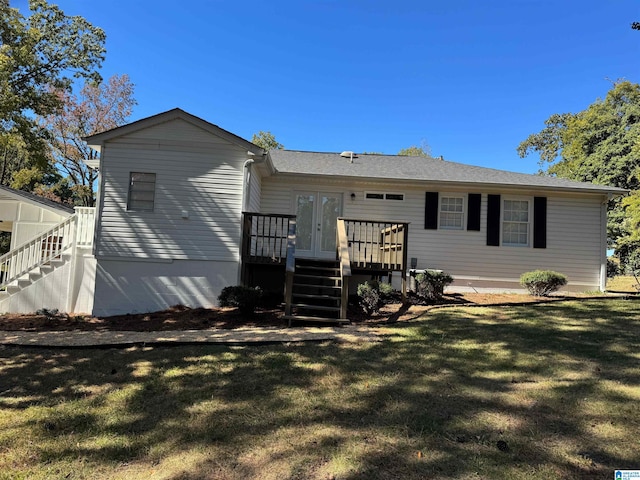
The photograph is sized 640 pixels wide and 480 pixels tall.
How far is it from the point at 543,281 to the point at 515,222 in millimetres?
2394

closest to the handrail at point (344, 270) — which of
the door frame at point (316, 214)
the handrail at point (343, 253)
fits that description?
the handrail at point (343, 253)

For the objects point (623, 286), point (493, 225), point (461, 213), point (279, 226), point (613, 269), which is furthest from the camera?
point (613, 269)

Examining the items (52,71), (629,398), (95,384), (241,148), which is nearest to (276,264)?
(241,148)

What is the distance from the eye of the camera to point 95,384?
4.19m

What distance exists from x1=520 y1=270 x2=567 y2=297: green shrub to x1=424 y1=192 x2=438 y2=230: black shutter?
276 centimetres

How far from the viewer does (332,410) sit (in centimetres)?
346

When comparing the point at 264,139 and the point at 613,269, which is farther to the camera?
the point at 264,139

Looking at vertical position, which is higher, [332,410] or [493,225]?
[493,225]

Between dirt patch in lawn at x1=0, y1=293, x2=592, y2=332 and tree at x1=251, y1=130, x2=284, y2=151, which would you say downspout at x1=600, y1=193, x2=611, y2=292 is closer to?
dirt patch in lawn at x1=0, y1=293, x2=592, y2=332

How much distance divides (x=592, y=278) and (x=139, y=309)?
12203 mm

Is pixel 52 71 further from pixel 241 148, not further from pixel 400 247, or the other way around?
pixel 400 247

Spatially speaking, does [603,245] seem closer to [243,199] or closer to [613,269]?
[243,199]

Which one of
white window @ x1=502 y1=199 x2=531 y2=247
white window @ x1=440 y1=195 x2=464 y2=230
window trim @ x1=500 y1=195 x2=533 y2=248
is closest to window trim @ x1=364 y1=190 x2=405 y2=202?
white window @ x1=440 y1=195 x2=464 y2=230

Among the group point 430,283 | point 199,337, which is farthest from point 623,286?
point 199,337
